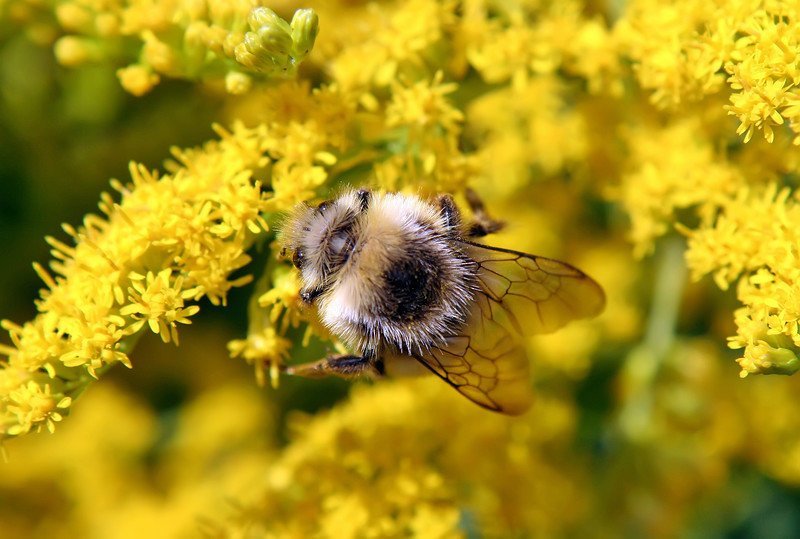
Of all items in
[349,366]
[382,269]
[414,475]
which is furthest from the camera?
[414,475]

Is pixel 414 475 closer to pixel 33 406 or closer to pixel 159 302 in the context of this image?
pixel 159 302

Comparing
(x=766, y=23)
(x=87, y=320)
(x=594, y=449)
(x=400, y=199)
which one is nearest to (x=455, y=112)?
(x=400, y=199)

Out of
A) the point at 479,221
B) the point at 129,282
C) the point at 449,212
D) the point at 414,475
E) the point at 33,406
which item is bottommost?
the point at 33,406

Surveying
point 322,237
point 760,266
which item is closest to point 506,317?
point 322,237

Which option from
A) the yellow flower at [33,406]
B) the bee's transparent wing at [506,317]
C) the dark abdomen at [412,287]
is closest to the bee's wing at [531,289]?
the bee's transparent wing at [506,317]

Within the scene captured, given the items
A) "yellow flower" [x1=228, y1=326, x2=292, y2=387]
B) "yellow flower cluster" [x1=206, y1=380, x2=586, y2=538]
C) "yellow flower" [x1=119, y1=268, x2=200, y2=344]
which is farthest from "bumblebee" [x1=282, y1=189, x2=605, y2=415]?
"yellow flower cluster" [x1=206, y1=380, x2=586, y2=538]

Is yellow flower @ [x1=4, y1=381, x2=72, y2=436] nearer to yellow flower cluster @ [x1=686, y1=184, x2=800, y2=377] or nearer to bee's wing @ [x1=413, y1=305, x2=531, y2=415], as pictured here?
bee's wing @ [x1=413, y1=305, x2=531, y2=415]

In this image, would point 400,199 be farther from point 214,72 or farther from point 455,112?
point 214,72

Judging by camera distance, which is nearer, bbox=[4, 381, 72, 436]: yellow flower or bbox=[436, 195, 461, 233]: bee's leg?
bbox=[4, 381, 72, 436]: yellow flower
